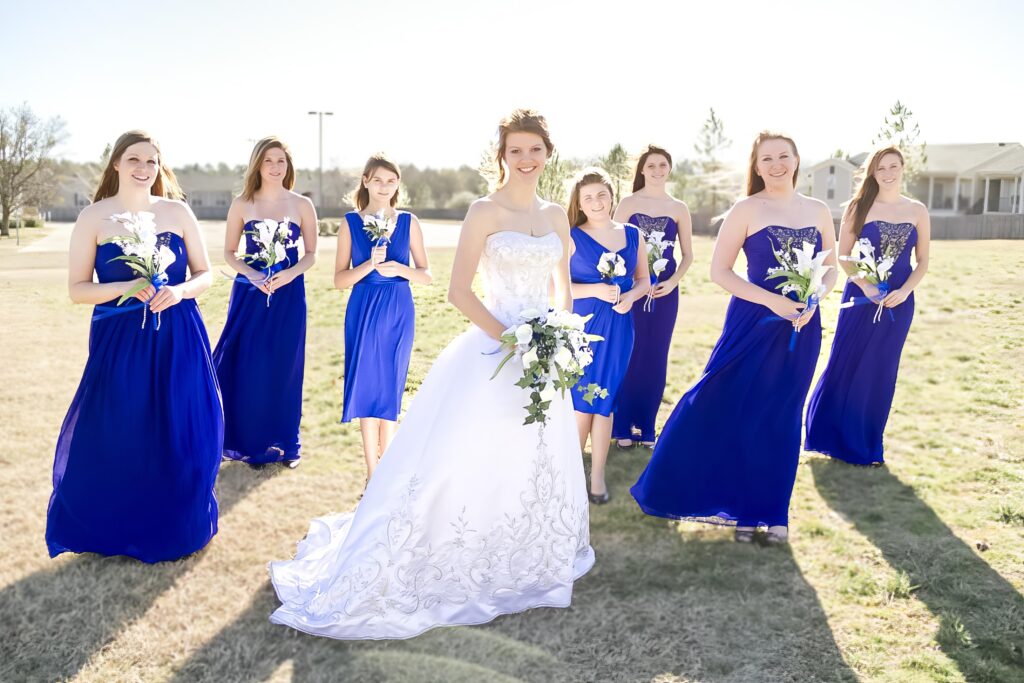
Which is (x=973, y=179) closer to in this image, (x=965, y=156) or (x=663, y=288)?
(x=965, y=156)

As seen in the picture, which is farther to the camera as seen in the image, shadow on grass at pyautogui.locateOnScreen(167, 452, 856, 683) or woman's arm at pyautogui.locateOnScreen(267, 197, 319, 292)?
woman's arm at pyautogui.locateOnScreen(267, 197, 319, 292)

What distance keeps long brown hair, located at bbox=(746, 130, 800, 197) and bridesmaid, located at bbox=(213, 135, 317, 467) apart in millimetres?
3752

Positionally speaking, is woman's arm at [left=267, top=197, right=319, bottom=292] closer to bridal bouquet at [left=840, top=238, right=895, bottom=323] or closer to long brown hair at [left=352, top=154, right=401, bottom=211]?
long brown hair at [left=352, top=154, right=401, bottom=211]

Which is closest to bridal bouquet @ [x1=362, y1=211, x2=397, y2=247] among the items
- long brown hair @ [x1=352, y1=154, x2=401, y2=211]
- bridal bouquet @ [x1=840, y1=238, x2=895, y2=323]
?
long brown hair @ [x1=352, y1=154, x2=401, y2=211]

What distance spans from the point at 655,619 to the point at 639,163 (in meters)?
4.71

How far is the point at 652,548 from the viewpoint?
218 inches

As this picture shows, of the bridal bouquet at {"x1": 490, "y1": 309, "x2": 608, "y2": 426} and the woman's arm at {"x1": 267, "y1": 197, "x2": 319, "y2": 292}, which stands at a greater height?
the woman's arm at {"x1": 267, "y1": 197, "x2": 319, "y2": 292}

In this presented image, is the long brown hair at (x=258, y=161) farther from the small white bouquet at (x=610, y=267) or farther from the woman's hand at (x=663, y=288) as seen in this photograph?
the woman's hand at (x=663, y=288)

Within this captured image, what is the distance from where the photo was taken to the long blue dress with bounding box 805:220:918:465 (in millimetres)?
7383

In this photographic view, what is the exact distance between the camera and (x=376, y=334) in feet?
21.2

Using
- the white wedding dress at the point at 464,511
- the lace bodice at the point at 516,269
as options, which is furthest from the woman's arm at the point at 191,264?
the lace bodice at the point at 516,269

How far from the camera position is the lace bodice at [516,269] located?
4480 mm

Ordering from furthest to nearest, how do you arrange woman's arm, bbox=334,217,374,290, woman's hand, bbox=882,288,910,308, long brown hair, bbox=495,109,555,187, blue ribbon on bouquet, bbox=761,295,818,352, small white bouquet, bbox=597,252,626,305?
woman's hand, bbox=882,288,910,308 < woman's arm, bbox=334,217,374,290 < small white bouquet, bbox=597,252,626,305 < blue ribbon on bouquet, bbox=761,295,818,352 < long brown hair, bbox=495,109,555,187

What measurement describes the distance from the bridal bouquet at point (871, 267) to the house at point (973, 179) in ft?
166
